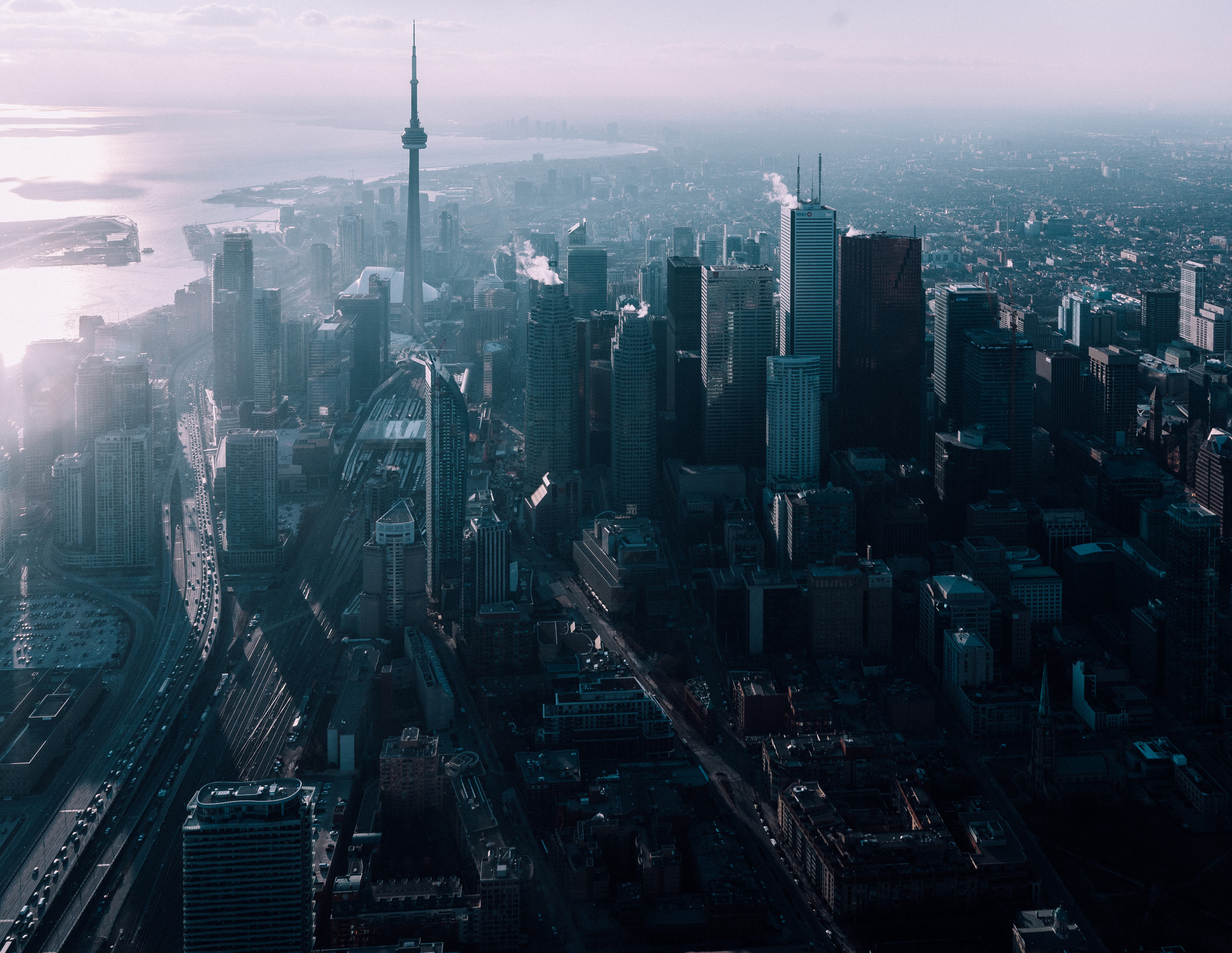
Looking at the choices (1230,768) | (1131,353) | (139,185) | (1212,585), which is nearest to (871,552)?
(1212,585)

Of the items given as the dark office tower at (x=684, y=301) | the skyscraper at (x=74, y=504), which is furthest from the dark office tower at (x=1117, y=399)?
the skyscraper at (x=74, y=504)

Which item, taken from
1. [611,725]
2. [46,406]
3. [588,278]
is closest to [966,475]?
[611,725]

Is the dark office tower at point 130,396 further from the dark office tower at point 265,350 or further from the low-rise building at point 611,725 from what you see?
the low-rise building at point 611,725

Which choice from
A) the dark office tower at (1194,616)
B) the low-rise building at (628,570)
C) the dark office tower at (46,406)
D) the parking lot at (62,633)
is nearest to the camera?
the dark office tower at (1194,616)

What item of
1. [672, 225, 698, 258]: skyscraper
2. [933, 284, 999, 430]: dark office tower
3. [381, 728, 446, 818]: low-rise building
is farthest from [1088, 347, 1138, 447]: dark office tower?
[381, 728, 446, 818]: low-rise building

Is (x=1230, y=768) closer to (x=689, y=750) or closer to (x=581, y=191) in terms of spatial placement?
(x=689, y=750)

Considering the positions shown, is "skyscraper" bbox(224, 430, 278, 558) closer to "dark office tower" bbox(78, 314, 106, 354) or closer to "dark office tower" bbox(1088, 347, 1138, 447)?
"dark office tower" bbox(78, 314, 106, 354)
